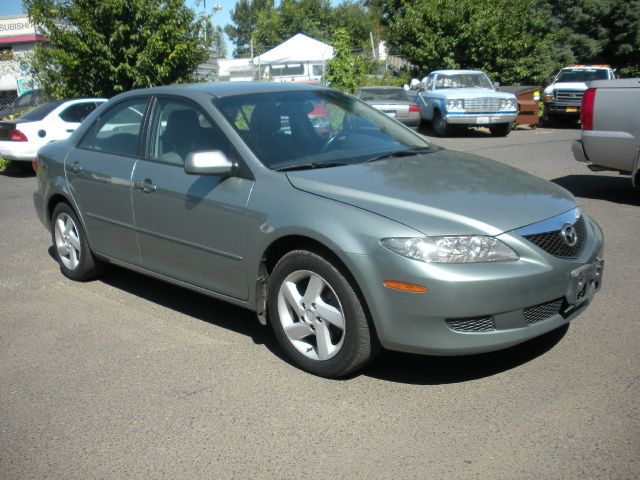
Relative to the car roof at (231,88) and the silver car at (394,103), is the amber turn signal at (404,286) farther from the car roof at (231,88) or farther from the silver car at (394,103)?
the silver car at (394,103)

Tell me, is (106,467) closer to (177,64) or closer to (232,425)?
(232,425)

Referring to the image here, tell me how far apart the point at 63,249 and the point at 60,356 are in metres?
1.82

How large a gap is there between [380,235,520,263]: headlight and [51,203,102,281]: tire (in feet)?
10.5

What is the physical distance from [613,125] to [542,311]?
5361 millimetres

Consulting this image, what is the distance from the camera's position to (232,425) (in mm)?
3498

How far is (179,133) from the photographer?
191 inches

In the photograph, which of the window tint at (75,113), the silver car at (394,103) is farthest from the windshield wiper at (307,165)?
the silver car at (394,103)

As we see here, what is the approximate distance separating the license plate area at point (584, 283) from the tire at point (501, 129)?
1574 cm

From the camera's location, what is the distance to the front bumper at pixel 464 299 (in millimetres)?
3438

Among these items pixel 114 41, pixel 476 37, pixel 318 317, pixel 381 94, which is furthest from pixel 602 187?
pixel 476 37

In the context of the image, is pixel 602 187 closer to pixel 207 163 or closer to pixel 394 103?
pixel 207 163

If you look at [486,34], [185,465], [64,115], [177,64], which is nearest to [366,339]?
[185,465]

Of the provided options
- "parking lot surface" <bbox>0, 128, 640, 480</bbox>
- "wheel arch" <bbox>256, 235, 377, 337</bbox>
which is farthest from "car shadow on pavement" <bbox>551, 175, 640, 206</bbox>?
"wheel arch" <bbox>256, 235, 377, 337</bbox>

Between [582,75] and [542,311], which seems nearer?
[542,311]
